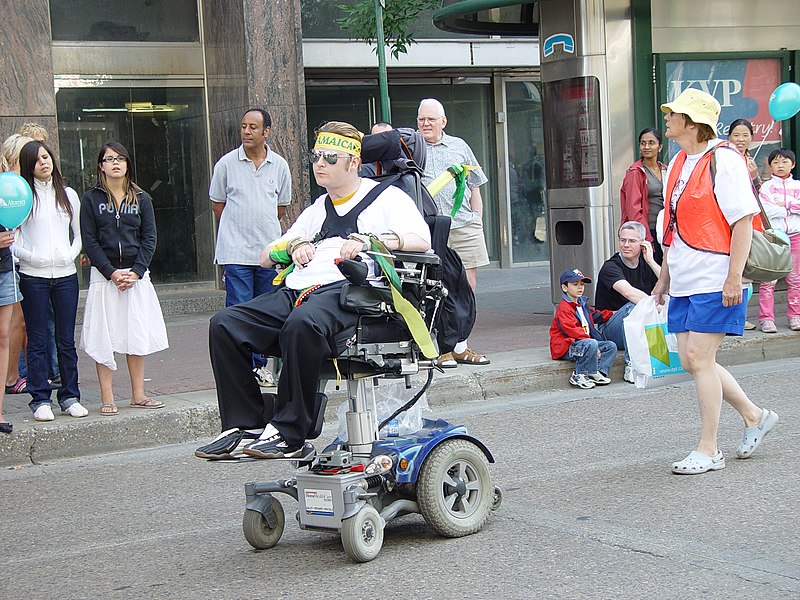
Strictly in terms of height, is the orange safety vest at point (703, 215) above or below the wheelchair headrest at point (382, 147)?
below

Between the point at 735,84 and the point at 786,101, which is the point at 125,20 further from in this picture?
the point at 786,101

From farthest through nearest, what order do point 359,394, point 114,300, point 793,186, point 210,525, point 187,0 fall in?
point 187,0, point 793,186, point 114,300, point 210,525, point 359,394

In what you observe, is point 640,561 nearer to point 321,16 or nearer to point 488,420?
point 488,420

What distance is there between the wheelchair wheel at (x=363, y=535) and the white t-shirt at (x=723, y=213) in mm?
2265

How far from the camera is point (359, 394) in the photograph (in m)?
4.91

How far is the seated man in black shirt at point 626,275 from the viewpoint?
9.16 m

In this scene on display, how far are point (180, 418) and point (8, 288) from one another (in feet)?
4.62

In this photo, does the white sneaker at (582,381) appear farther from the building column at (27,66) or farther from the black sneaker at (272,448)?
the building column at (27,66)

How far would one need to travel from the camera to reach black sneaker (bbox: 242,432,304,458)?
180 inches

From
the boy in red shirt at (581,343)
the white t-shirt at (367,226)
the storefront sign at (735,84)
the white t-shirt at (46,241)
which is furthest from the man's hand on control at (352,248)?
the storefront sign at (735,84)

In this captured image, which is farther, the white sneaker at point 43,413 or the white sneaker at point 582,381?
the white sneaker at point 582,381

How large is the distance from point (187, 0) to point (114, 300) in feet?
26.0

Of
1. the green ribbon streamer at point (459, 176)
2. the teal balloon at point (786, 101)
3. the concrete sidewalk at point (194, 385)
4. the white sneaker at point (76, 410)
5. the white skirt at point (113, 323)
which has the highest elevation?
the teal balloon at point (786, 101)

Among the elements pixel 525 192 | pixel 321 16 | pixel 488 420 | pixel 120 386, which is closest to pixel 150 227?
pixel 120 386
